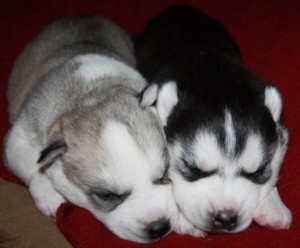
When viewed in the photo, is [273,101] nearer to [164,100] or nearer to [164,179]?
[164,100]

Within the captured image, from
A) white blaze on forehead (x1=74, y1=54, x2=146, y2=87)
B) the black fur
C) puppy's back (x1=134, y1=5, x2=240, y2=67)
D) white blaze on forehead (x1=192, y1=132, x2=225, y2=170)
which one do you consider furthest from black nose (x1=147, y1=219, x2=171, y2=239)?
puppy's back (x1=134, y1=5, x2=240, y2=67)

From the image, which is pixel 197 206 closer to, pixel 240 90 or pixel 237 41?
pixel 240 90

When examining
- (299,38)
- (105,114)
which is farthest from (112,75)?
(299,38)

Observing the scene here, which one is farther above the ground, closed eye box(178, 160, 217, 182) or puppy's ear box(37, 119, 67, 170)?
puppy's ear box(37, 119, 67, 170)

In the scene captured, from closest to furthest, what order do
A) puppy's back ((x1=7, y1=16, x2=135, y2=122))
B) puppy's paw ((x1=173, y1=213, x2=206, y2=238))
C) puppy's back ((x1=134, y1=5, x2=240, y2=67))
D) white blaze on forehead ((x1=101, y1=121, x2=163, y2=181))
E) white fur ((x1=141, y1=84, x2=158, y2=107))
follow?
white blaze on forehead ((x1=101, y1=121, x2=163, y2=181)), white fur ((x1=141, y1=84, x2=158, y2=107)), puppy's paw ((x1=173, y1=213, x2=206, y2=238)), puppy's back ((x1=7, y1=16, x2=135, y2=122)), puppy's back ((x1=134, y1=5, x2=240, y2=67))

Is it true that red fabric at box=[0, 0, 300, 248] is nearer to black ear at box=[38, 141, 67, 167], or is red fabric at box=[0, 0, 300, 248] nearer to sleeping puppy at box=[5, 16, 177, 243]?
sleeping puppy at box=[5, 16, 177, 243]

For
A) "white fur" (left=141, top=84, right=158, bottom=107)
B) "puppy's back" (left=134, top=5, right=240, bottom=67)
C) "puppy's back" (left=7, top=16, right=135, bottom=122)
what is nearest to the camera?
"white fur" (left=141, top=84, right=158, bottom=107)

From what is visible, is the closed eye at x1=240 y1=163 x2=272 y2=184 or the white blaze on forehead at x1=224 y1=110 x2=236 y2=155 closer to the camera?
the white blaze on forehead at x1=224 y1=110 x2=236 y2=155

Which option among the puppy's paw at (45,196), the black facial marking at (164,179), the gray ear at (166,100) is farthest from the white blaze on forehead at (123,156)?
the puppy's paw at (45,196)

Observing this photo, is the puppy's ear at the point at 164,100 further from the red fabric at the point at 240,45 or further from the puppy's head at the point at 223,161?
the red fabric at the point at 240,45
